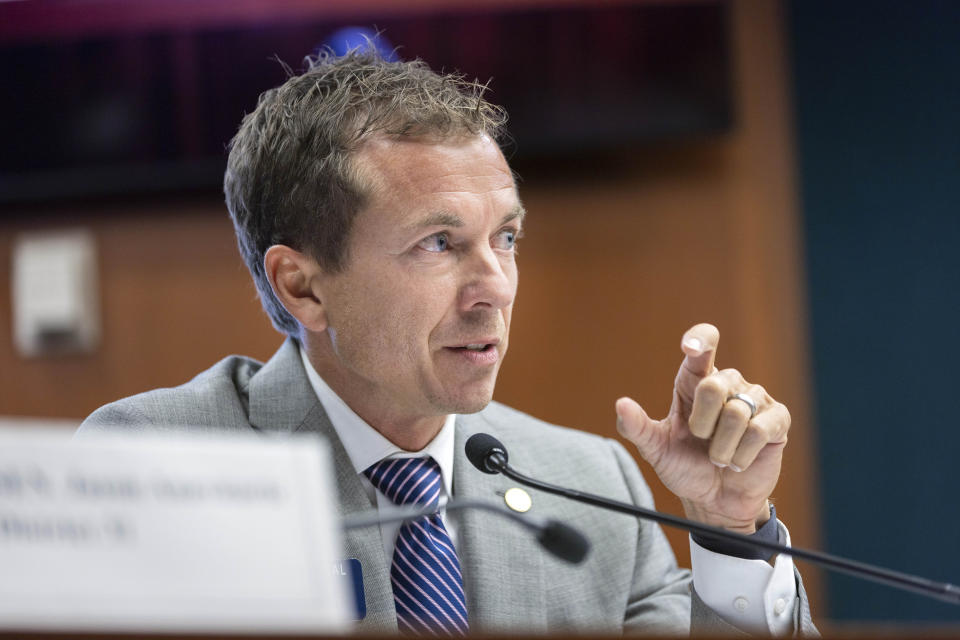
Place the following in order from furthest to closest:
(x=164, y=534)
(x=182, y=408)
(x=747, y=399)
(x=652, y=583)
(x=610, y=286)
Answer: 1. (x=610, y=286)
2. (x=652, y=583)
3. (x=182, y=408)
4. (x=747, y=399)
5. (x=164, y=534)

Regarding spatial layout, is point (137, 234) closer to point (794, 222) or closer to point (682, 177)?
point (682, 177)

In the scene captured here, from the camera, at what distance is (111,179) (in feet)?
10.7

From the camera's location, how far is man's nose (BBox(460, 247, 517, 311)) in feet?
5.56

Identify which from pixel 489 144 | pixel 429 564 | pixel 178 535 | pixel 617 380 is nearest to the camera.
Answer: pixel 178 535

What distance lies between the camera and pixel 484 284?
5.55 ft

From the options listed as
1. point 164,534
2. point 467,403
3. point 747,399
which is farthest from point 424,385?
point 164,534

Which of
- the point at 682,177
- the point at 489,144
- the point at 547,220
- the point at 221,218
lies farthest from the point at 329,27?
the point at 489,144

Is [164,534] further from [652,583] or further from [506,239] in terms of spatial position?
[652,583]

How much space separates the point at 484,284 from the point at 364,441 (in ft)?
1.08

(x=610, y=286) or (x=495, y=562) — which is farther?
(x=610, y=286)

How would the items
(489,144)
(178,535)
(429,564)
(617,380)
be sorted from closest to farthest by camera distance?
(178,535) → (429,564) → (489,144) → (617,380)

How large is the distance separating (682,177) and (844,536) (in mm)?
1203

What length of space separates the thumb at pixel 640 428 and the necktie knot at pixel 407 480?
1.05ft

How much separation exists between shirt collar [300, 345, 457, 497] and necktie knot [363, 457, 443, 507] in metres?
0.01
